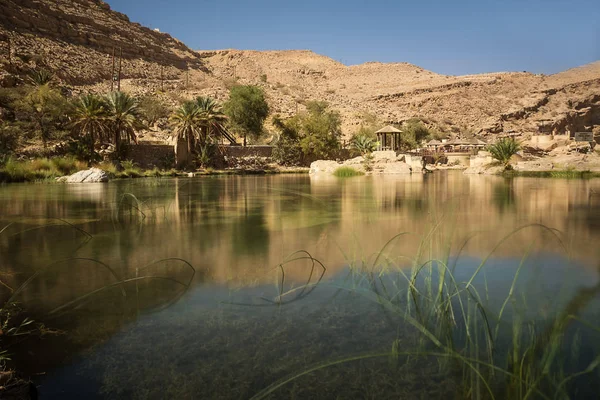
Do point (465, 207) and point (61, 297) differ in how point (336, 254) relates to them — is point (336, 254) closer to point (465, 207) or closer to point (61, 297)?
point (61, 297)

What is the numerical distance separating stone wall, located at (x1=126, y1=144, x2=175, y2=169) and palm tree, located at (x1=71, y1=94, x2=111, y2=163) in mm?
2986

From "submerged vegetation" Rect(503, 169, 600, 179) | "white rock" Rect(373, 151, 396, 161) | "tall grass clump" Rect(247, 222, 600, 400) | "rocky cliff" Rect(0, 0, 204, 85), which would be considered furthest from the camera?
"rocky cliff" Rect(0, 0, 204, 85)

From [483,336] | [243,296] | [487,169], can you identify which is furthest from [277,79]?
[483,336]

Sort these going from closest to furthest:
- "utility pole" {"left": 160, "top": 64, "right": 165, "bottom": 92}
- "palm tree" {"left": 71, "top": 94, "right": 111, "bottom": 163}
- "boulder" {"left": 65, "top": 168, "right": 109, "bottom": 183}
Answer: "boulder" {"left": 65, "top": 168, "right": 109, "bottom": 183} → "palm tree" {"left": 71, "top": 94, "right": 111, "bottom": 163} → "utility pole" {"left": 160, "top": 64, "right": 165, "bottom": 92}

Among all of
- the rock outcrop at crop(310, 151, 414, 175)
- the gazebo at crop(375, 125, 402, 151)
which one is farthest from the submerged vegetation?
the gazebo at crop(375, 125, 402, 151)

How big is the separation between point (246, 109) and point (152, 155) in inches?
490

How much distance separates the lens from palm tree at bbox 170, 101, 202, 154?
32781mm

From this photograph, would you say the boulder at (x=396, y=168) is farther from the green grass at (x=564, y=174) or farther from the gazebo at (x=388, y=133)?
the green grass at (x=564, y=174)

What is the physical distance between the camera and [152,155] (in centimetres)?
3306

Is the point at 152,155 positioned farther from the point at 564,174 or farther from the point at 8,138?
the point at 564,174

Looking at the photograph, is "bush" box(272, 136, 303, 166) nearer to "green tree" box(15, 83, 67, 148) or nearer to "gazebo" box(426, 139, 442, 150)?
"gazebo" box(426, 139, 442, 150)

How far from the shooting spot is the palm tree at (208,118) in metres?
33.2

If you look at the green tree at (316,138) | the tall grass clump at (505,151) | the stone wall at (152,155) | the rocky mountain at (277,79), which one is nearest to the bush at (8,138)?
the stone wall at (152,155)

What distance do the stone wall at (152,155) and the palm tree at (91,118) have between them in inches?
118
